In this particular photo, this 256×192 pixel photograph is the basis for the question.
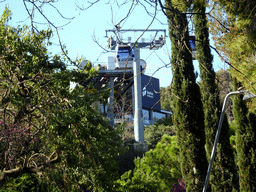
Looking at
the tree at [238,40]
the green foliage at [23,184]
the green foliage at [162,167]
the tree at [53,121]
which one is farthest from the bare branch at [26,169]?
the green foliage at [162,167]

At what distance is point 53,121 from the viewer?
7.17 metres

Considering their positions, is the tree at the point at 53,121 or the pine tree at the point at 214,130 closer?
the tree at the point at 53,121

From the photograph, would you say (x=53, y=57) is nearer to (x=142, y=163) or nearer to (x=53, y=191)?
(x=53, y=191)

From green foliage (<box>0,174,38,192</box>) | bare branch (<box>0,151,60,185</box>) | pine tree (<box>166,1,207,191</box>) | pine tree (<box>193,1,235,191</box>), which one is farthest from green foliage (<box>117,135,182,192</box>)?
bare branch (<box>0,151,60,185</box>)

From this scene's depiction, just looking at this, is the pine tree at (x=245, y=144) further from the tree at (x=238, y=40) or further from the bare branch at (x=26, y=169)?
the bare branch at (x=26, y=169)

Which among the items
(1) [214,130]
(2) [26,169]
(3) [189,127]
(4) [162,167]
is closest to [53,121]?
(2) [26,169]

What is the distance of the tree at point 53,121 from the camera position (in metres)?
6.59

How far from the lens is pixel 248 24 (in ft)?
16.6

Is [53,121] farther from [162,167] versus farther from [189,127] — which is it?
[162,167]

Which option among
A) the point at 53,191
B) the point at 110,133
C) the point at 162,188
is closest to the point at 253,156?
the point at 162,188

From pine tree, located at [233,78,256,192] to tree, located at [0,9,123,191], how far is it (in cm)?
440

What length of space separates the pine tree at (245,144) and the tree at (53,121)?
173 inches

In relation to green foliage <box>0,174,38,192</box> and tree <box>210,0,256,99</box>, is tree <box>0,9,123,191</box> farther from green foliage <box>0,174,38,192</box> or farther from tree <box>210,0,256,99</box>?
tree <box>210,0,256,99</box>

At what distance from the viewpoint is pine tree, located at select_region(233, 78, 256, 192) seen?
34.3ft
